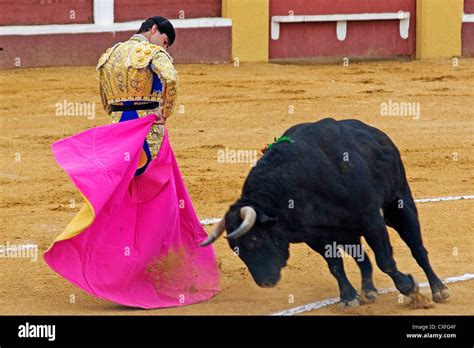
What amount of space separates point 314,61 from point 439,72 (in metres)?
1.36

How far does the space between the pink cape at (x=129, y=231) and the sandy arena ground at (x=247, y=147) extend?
0.14 m

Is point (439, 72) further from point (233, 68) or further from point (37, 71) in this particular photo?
point (37, 71)

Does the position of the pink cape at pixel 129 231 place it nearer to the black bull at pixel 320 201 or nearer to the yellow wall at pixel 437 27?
the black bull at pixel 320 201

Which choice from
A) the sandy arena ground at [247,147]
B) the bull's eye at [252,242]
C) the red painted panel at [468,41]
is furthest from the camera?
the red painted panel at [468,41]

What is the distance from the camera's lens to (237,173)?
29.7 feet

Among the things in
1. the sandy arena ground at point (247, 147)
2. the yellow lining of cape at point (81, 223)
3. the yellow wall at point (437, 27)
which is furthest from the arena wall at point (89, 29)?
the yellow lining of cape at point (81, 223)

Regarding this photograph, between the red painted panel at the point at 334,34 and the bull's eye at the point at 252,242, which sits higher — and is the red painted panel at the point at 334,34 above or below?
above

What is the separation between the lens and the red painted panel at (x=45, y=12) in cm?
1256

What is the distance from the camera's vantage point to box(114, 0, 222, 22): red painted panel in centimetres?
1301

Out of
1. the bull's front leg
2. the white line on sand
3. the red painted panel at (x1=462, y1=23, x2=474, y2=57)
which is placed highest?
the red painted panel at (x1=462, y1=23, x2=474, y2=57)

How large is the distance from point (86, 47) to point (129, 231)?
7.10m

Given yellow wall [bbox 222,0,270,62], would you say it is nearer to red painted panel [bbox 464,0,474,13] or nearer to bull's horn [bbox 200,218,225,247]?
red painted panel [bbox 464,0,474,13]

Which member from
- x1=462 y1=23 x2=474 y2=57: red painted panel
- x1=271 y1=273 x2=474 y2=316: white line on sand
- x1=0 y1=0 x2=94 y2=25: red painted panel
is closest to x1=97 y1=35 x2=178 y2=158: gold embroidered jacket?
x1=271 y1=273 x2=474 y2=316: white line on sand

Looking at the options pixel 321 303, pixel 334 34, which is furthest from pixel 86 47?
pixel 321 303
